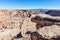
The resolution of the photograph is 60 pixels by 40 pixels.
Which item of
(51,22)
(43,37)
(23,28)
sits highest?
(51,22)

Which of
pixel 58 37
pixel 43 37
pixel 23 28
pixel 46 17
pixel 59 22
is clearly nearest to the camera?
pixel 58 37

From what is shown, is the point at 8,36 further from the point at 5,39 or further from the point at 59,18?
the point at 59,18

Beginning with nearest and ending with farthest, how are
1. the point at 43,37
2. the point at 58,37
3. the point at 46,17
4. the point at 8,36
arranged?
the point at 58,37 → the point at 43,37 → the point at 46,17 → the point at 8,36

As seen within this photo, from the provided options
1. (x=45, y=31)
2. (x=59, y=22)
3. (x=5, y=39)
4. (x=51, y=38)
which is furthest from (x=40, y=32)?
(x=5, y=39)

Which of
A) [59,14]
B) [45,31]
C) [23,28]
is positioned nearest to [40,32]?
[45,31]

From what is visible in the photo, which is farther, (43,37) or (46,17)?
(46,17)

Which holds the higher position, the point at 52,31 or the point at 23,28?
the point at 52,31

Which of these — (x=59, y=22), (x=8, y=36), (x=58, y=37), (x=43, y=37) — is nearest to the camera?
(x=58, y=37)

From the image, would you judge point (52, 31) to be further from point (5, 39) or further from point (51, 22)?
point (5, 39)

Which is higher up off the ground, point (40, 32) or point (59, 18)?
point (59, 18)
